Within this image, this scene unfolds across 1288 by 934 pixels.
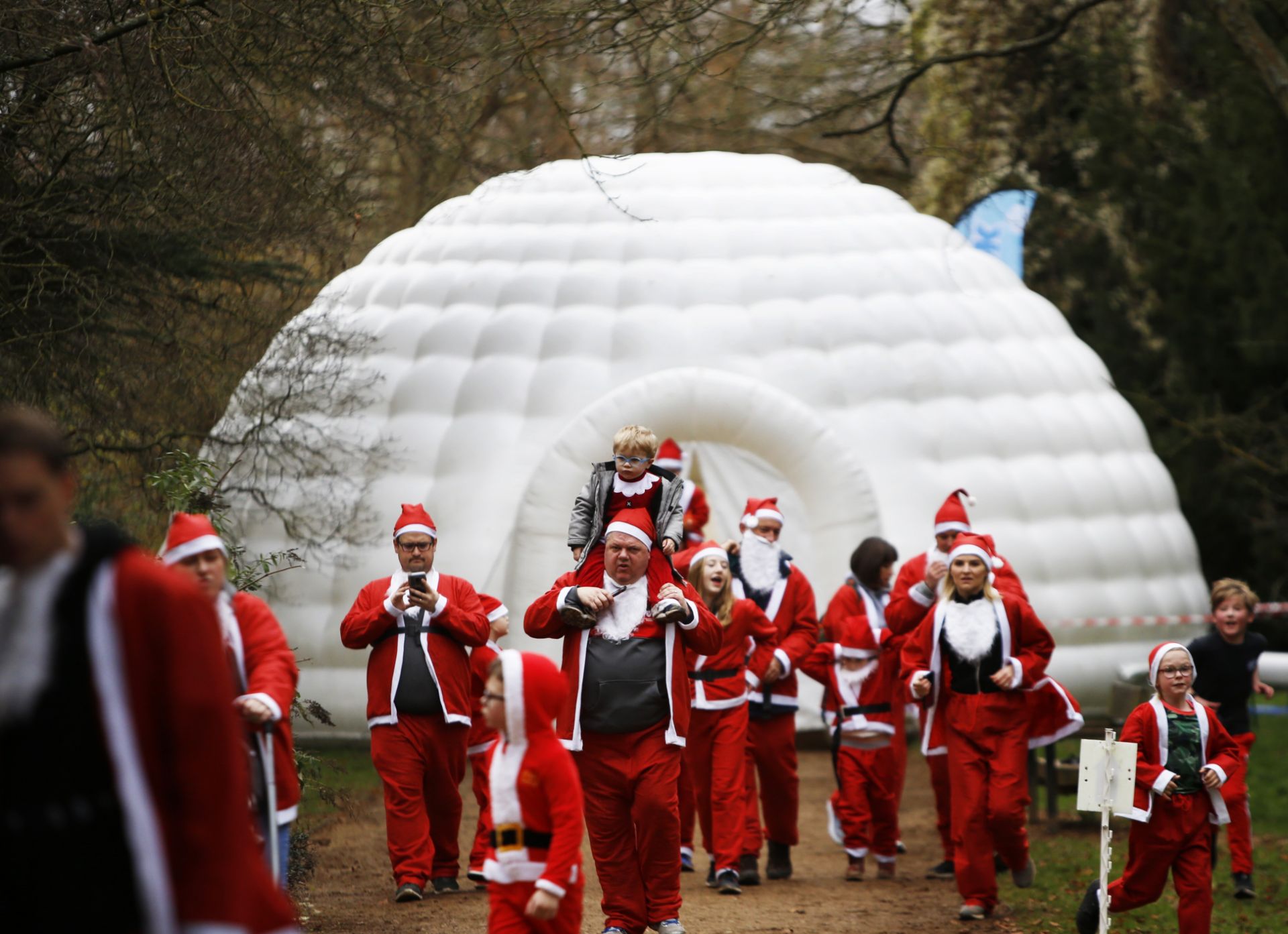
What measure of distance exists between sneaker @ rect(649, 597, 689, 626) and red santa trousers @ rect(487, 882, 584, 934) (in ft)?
4.83

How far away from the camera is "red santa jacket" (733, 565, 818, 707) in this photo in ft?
26.4

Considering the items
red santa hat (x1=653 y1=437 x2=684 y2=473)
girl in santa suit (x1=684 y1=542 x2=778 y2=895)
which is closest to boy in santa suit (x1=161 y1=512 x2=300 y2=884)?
girl in santa suit (x1=684 y1=542 x2=778 y2=895)

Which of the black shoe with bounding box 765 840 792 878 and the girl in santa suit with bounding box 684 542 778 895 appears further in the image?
the black shoe with bounding box 765 840 792 878

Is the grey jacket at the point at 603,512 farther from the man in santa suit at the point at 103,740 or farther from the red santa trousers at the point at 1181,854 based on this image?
the man in santa suit at the point at 103,740

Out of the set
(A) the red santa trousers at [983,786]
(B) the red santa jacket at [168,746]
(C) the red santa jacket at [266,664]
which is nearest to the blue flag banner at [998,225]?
(A) the red santa trousers at [983,786]

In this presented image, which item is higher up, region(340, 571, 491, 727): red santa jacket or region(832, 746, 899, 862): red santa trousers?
region(340, 571, 491, 727): red santa jacket

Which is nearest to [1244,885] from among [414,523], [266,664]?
[414,523]

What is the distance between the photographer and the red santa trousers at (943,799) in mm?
8234

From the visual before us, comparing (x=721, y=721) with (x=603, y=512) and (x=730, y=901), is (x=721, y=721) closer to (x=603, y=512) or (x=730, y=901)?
(x=730, y=901)

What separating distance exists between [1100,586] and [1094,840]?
3.57 metres

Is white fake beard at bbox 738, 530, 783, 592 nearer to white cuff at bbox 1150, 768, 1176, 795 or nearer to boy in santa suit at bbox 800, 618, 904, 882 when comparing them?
boy in santa suit at bbox 800, 618, 904, 882

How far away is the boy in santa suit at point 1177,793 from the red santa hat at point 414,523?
9.99 ft

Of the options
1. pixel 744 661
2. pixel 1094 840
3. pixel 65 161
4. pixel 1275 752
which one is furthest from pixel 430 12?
pixel 1275 752

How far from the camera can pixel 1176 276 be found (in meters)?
15.6
